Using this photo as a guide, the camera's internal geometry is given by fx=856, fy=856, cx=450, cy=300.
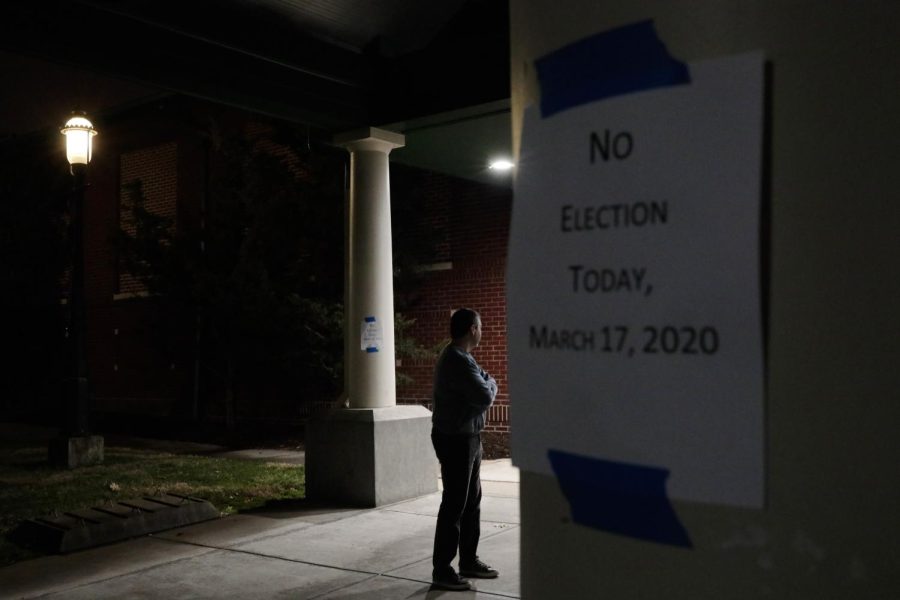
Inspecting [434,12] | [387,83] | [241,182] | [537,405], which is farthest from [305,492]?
[537,405]

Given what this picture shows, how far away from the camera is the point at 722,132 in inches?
46.9

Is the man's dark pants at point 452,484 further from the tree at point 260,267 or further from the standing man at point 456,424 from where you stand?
the tree at point 260,267

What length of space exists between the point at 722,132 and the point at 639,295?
0.84ft

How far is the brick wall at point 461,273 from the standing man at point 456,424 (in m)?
7.03

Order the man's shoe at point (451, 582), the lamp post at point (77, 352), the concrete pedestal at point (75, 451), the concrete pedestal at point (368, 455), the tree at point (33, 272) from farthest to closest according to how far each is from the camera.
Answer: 1. the tree at point (33, 272)
2. the lamp post at point (77, 352)
3. the concrete pedestal at point (75, 451)
4. the concrete pedestal at point (368, 455)
5. the man's shoe at point (451, 582)

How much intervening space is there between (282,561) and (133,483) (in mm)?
4817

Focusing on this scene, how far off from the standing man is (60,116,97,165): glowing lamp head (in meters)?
8.70

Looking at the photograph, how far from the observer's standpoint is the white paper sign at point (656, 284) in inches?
46.3

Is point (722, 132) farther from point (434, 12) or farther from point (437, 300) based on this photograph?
point (437, 300)

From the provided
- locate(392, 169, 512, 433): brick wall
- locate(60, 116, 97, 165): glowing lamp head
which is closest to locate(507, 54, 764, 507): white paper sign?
locate(392, 169, 512, 433): brick wall

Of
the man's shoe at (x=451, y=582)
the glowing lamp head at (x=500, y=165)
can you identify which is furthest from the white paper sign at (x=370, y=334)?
the man's shoe at (x=451, y=582)

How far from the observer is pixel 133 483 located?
10.5 m

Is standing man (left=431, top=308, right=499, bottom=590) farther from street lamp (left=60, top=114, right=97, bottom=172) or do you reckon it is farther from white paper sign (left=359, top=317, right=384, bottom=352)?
street lamp (left=60, top=114, right=97, bottom=172)

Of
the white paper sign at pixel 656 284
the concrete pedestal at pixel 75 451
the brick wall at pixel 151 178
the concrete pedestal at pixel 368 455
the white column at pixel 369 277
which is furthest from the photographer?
the brick wall at pixel 151 178
